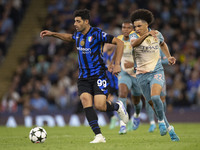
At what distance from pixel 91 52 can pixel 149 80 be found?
140cm

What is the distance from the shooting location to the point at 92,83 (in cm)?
820

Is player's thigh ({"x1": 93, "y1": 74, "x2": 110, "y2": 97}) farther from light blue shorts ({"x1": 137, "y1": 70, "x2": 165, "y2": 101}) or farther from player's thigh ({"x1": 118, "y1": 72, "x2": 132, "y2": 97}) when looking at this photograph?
player's thigh ({"x1": 118, "y1": 72, "x2": 132, "y2": 97})

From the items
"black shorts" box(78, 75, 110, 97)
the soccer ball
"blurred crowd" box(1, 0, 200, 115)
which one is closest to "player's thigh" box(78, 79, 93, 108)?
"black shorts" box(78, 75, 110, 97)

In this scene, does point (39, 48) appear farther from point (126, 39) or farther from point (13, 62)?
point (126, 39)

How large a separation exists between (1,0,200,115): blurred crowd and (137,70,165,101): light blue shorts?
7.95 m

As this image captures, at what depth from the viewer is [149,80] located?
29.2 feet

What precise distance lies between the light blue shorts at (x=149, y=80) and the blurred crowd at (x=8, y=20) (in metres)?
13.0

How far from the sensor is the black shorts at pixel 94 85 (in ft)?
26.6

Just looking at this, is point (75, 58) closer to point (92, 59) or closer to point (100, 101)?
point (92, 59)

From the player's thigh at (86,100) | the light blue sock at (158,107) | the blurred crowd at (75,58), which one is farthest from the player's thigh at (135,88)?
the blurred crowd at (75,58)

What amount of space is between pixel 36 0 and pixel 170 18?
7897mm

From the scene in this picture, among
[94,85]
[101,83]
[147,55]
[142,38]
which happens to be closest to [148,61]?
[147,55]

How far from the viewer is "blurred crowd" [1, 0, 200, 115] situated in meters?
17.5

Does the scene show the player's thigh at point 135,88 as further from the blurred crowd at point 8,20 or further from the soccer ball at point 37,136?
the blurred crowd at point 8,20
